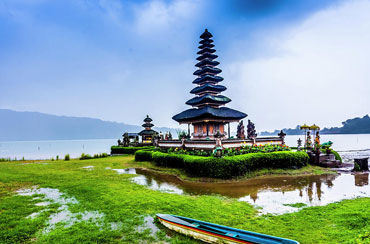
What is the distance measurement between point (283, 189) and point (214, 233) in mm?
7928

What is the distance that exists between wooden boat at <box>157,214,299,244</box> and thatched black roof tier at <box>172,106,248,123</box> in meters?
16.7

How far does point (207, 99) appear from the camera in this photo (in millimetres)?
24406

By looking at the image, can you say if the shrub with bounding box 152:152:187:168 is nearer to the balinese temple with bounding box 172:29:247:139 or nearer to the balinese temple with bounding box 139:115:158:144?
the balinese temple with bounding box 172:29:247:139

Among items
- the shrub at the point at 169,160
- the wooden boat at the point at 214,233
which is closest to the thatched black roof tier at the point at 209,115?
the shrub at the point at 169,160

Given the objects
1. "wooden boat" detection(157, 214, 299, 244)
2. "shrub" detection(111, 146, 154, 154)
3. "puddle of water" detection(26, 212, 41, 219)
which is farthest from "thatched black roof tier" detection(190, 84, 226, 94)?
"puddle of water" detection(26, 212, 41, 219)

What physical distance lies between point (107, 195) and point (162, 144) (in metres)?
14.2

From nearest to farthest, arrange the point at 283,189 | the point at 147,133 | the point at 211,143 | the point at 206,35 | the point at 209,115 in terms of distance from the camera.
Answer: the point at 283,189 → the point at 211,143 → the point at 209,115 → the point at 206,35 → the point at 147,133

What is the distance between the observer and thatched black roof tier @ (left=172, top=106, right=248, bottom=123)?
22.8m

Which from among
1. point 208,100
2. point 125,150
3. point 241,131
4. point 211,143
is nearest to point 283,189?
point 211,143

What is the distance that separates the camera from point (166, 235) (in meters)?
5.86

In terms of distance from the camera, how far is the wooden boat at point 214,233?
4.48m

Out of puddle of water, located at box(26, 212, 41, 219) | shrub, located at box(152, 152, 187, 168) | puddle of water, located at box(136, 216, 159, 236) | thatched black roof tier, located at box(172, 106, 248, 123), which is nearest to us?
puddle of water, located at box(136, 216, 159, 236)

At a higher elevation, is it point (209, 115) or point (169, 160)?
point (209, 115)

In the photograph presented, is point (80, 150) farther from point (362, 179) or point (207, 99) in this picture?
point (362, 179)
